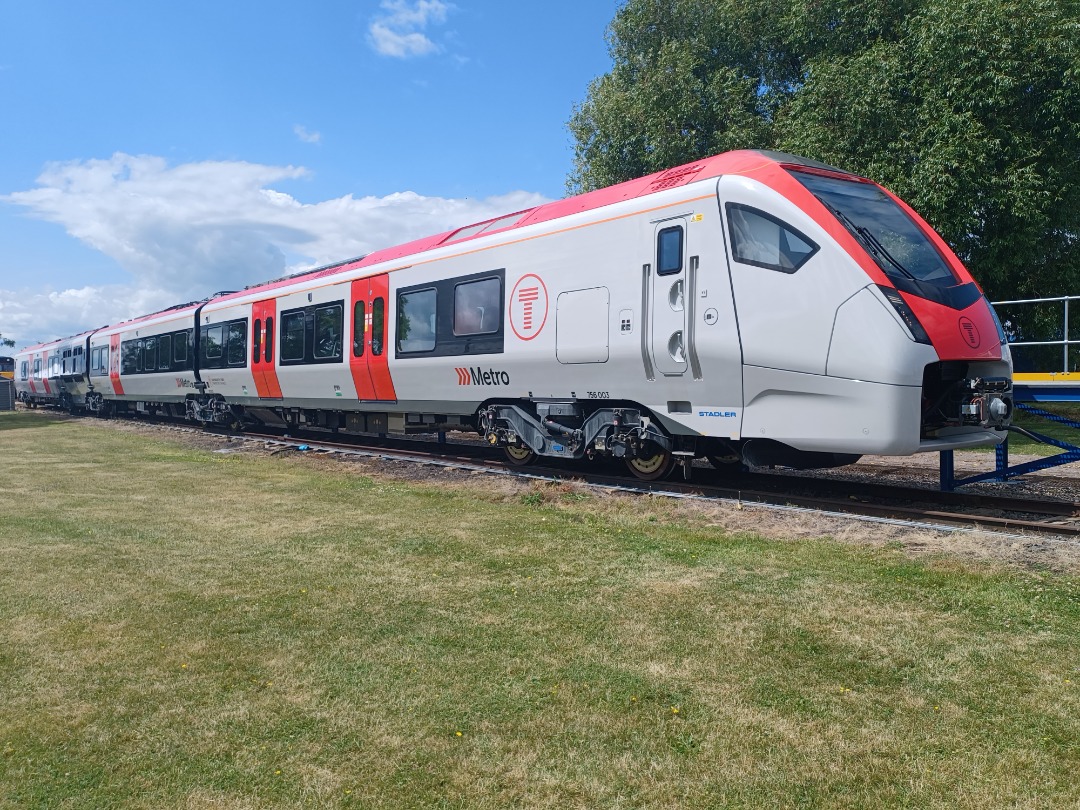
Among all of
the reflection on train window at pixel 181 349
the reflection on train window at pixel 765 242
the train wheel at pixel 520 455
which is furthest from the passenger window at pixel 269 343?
the reflection on train window at pixel 765 242

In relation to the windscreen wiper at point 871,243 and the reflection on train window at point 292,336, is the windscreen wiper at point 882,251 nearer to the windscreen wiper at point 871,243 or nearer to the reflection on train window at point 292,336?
the windscreen wiper at point 871,243

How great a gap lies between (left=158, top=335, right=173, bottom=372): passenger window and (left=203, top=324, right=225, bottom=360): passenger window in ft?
9.43

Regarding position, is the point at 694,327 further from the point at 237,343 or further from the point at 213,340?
the point at 213,340

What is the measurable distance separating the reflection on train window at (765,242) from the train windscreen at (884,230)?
1.46 feet

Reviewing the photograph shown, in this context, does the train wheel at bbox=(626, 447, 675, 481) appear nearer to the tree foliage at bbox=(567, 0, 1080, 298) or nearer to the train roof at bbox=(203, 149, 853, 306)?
the train roof at bbox=(203, 149, 853, 306)

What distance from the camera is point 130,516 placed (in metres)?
8.62

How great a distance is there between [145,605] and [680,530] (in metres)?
4.57

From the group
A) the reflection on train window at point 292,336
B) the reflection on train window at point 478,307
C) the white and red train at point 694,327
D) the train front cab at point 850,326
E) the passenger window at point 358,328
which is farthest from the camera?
Result: the reflection on train window at point 292,336

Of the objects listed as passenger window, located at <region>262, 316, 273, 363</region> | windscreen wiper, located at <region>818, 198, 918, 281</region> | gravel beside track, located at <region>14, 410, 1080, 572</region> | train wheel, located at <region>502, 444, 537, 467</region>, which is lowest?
gravel beside track, located at <region>14, 410, 1080, 572</region>

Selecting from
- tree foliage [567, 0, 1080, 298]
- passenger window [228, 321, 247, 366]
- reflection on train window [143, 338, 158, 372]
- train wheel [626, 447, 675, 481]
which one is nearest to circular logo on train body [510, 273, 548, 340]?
train wheel [626, 447, 675, 481]

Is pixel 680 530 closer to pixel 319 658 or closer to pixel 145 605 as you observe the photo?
pixel 319 658

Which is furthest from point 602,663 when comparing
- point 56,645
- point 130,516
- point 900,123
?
point 900,123

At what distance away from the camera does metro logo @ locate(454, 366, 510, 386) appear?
11412 mm

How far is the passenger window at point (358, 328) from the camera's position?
14266 mm
